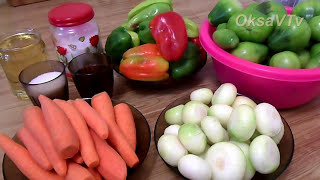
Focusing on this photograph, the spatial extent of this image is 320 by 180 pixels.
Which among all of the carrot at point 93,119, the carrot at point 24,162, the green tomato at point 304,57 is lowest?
the carrot at point 24,162

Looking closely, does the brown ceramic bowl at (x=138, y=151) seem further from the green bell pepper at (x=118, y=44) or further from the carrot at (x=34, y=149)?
the green bell pepper at (x=118, y=44)

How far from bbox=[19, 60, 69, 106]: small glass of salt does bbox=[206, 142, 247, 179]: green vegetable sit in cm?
39

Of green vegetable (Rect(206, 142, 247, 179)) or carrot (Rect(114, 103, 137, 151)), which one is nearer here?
green vegetable (Rect(206, 142, 247, 179))

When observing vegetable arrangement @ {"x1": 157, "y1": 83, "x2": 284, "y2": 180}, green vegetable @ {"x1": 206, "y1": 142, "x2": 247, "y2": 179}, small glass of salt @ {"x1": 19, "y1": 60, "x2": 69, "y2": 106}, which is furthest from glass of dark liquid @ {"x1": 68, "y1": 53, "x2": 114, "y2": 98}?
green vegetable @ {"x1": 206, "y1": 142, "x2": 247, "y2": 179}

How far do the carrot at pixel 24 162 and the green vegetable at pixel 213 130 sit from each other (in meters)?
0.26

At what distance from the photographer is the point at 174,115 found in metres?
0.58

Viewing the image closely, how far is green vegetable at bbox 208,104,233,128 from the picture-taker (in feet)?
1.75

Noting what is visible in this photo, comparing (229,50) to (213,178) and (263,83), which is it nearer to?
(263,83)

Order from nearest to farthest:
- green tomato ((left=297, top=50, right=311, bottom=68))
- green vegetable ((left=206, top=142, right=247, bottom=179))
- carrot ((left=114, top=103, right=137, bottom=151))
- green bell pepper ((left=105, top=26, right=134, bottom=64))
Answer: green vegetable ((left=206, top=142, right=247, bottom=179)), carrot ((left=114, top=103, right=137, bottom=151)), green tomato ((left=297, top=50, right=311, bottom=68)), green bell pepper ((left=105, top=26, right=134, bottom=64))

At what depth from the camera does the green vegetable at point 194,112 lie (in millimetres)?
541

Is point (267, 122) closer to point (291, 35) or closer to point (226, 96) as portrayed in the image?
point (226, 96)

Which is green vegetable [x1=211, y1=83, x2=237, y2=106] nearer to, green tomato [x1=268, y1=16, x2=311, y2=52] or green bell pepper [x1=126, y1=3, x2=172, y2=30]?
green tomato [x1=268, y1=16, x2=311, y2=52]

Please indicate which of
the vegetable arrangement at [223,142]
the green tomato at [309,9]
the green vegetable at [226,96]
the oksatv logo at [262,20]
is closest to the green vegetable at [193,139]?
the vegetable arrangement at [223,142]

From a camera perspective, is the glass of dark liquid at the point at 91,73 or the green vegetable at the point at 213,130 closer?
the green vegetable at the point at 213,130
